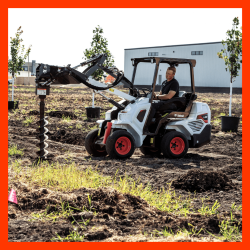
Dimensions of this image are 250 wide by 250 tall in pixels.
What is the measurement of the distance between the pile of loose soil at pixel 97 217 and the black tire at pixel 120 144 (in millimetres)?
2857

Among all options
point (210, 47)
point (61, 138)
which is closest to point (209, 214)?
point (61, 138)

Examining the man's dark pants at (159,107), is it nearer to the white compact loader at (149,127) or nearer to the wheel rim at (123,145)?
the white compact loader at (149,127)

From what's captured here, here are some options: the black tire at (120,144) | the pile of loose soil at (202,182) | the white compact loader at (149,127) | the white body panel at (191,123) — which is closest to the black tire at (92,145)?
the white compact loader at (149,127)

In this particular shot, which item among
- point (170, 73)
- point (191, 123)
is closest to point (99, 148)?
point (191, 123)

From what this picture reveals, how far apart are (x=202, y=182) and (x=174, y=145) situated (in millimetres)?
2637

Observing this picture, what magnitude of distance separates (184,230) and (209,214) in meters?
0.67

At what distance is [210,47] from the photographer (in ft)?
137

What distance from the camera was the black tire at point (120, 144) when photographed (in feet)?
25.4

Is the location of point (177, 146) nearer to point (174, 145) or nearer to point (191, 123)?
point (174, 145)

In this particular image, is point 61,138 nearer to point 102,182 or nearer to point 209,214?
point 102,182

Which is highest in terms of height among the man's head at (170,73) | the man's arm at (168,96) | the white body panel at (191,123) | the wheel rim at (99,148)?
the man's head at (170,73)

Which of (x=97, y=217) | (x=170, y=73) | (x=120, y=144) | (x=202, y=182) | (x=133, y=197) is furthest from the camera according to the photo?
(x=170, y=73)

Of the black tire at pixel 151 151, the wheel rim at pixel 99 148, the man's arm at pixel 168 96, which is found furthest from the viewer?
the black tire at pixel 151 151

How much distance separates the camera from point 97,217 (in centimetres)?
420
